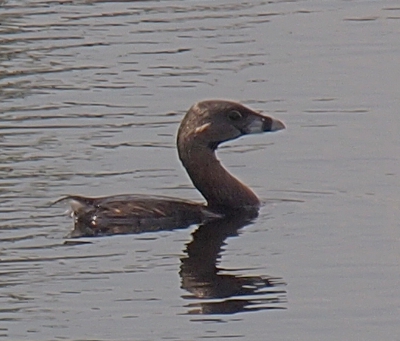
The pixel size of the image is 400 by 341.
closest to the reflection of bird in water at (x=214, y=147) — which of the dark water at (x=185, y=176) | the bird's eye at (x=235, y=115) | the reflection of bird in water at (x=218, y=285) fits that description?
the bird's eye at (x=235, y=115)

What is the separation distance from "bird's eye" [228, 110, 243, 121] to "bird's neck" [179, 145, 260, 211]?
1.11 feet

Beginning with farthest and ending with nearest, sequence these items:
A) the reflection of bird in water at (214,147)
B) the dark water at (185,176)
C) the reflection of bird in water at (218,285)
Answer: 1. the reflection of bird in water at (214,147)
2. the reflection of bird in water at (218,285)
3. the dark water at (185,176)

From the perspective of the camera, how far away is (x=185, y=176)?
15.7 meters

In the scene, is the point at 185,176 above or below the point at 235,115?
below

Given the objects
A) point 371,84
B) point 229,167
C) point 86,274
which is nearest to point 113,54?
point 371,84

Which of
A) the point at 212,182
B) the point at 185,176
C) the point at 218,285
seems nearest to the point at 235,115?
the point at 212,182

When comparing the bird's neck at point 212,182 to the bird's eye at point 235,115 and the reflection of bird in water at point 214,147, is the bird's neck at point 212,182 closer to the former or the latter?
the reflection of bird in water at point 214,147

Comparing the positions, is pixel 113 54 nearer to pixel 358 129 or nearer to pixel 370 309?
pixel 358 129

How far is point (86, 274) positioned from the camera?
12500mm

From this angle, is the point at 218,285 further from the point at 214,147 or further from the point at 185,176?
the point at 185,176

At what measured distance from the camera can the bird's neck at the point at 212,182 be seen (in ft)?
48.5

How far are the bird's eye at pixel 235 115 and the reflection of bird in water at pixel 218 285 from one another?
137 cm

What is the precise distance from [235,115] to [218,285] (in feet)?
9.21

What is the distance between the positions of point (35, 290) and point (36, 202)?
8.09 ft
